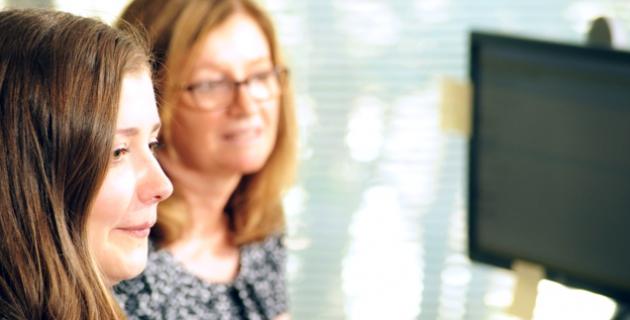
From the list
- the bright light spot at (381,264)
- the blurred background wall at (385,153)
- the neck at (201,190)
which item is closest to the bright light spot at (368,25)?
the blurred background wall at (385,153)

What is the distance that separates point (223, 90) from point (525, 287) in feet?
2.08

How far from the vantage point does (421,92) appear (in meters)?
2.79

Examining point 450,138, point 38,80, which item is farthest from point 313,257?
point 38,80

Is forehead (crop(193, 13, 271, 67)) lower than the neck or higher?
higher

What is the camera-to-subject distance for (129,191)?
1363 millimetres

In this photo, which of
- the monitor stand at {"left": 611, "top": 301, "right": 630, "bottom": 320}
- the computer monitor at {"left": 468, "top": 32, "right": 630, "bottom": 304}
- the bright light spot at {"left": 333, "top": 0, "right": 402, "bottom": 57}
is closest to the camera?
the computer monitor at {"left": 468, "top": 32, "right": 630, "bottom": 304}

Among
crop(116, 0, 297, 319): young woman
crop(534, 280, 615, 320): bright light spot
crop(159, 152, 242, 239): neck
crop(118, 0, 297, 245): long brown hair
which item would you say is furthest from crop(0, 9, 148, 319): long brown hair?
crop(534, 280, 615, 320): bright light spot

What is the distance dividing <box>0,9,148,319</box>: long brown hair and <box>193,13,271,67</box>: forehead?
79 cm

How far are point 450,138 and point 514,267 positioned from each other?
2.78ft

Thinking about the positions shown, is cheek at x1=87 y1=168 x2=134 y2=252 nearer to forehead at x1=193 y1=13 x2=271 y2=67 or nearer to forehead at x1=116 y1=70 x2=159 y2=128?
forehead at x1=116 y1=70 x2=159 y2=128

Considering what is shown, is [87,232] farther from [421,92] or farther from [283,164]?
[421,92]

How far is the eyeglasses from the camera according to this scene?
2098mm

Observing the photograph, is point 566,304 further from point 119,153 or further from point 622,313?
point 119,153

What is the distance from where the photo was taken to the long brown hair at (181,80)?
2.07 m
